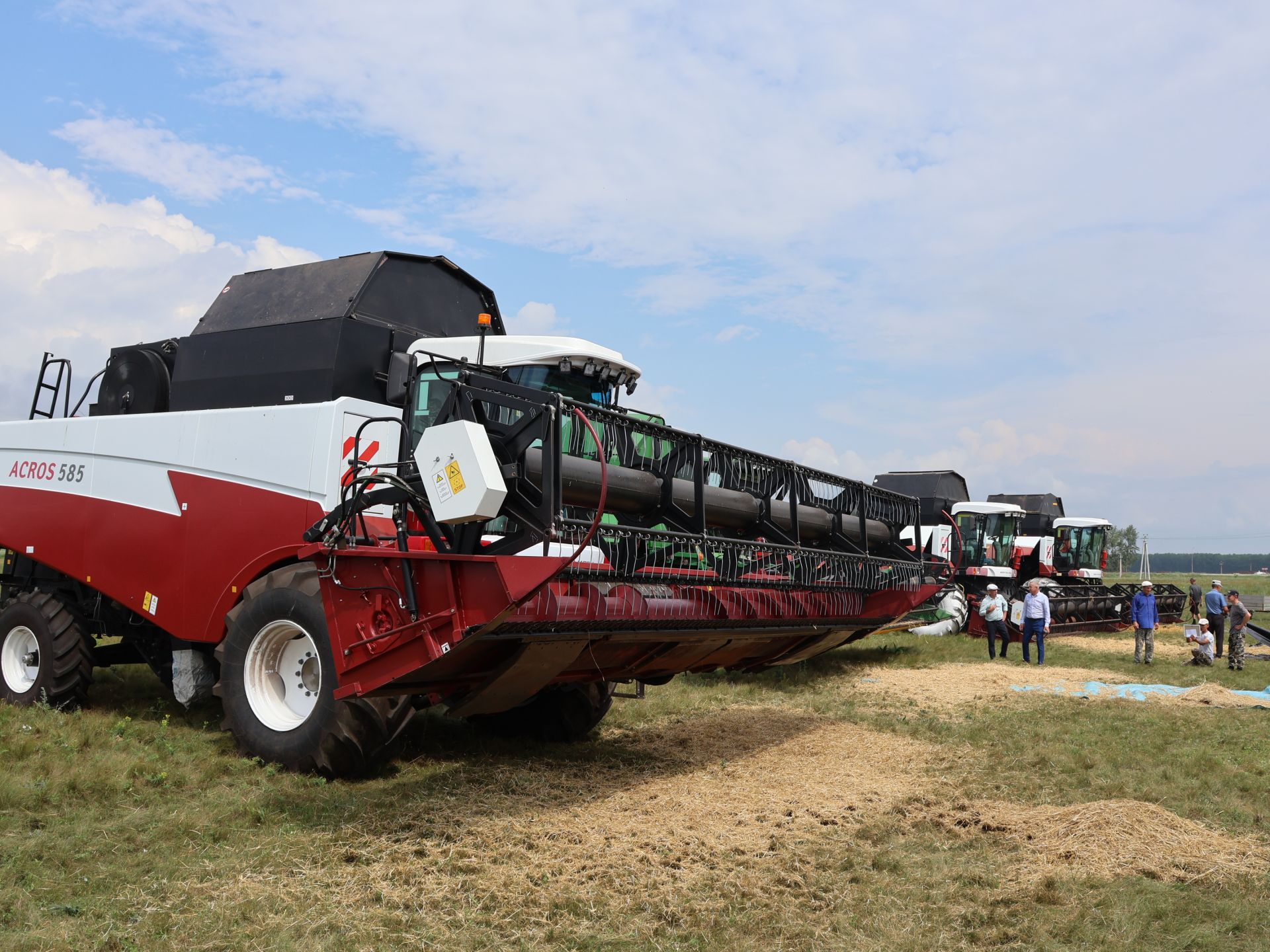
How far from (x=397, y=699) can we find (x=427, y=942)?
2.03 meters

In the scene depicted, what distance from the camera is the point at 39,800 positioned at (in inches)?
212

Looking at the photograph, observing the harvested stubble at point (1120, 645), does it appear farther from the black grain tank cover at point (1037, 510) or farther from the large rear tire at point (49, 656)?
the large rear tire at point (49, 656)

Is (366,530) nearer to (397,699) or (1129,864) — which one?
(397,699)

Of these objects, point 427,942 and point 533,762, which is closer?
point 427,942

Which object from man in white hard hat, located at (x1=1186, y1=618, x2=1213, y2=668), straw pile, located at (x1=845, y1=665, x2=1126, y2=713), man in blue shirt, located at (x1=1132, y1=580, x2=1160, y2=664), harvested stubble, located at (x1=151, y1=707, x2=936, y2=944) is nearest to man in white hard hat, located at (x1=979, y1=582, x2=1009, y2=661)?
straw pile, located at (x1=845, y1=665, x2=1126, y2=713)

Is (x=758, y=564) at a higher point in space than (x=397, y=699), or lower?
higher

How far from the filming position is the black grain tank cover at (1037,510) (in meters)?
30.1

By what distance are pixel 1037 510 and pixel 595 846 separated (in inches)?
1132

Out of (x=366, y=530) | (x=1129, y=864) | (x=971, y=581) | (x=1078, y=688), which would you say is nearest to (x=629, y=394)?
(x=366, y=530)

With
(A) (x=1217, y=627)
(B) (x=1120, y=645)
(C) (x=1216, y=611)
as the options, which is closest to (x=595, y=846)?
(C) (x=1216, y=611)

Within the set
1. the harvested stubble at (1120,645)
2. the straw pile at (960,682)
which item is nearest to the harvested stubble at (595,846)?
the straw pile at (960,682)

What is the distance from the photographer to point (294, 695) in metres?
6.22

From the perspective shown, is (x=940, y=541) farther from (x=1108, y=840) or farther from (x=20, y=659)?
(x=20, y=659)

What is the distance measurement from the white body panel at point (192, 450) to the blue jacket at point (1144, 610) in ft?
45.6
